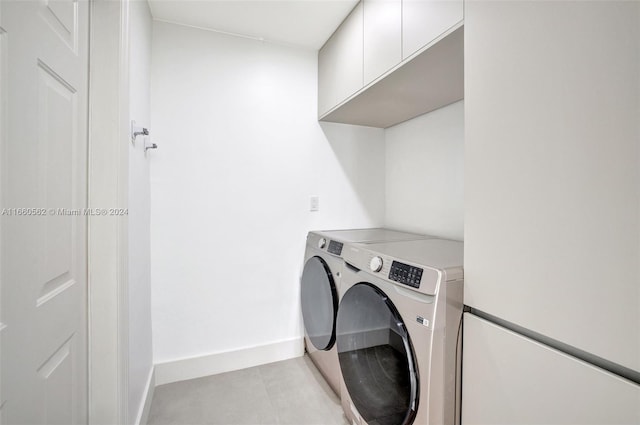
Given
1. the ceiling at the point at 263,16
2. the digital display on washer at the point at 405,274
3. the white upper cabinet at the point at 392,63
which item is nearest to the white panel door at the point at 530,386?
the digital display on washer at the point at 405,274

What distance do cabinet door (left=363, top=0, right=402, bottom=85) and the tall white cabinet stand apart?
1.41ft

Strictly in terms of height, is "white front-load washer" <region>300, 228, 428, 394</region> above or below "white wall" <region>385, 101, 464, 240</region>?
below

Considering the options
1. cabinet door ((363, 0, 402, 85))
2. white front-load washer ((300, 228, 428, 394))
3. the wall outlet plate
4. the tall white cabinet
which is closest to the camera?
the tall white cabinet

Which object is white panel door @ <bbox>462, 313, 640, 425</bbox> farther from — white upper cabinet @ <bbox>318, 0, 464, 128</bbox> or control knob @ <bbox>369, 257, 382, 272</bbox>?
white upper cabinet @ <bbox>318, 0, 464, 128</bbox>

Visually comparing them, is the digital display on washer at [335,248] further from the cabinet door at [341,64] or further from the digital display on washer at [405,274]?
the cabinet door at [341,64]

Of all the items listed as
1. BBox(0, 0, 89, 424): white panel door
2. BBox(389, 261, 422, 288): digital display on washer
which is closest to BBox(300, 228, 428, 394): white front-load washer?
BBox(389, 261, 422, 288): digital display on washer

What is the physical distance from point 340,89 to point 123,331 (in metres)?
1.78

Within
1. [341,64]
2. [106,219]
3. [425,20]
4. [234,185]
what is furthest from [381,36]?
[106,219]

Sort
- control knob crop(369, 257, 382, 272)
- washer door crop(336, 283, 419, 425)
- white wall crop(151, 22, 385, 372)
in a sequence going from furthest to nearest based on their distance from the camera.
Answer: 1. white wall crop(151, 22, 385, 372)
2. control knob crop(369, 257, 382, 272)
3. washer door crop(336, 283, 419, 425)

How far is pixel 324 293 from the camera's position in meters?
1.83

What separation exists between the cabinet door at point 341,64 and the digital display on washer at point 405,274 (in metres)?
1.09

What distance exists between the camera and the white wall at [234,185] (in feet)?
6.26

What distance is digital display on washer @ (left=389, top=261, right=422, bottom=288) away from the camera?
105cm

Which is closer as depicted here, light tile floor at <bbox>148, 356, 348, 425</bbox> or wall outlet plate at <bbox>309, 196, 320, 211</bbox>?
light tile floor at <bbox>148, 356, 348, 425</bbox>
